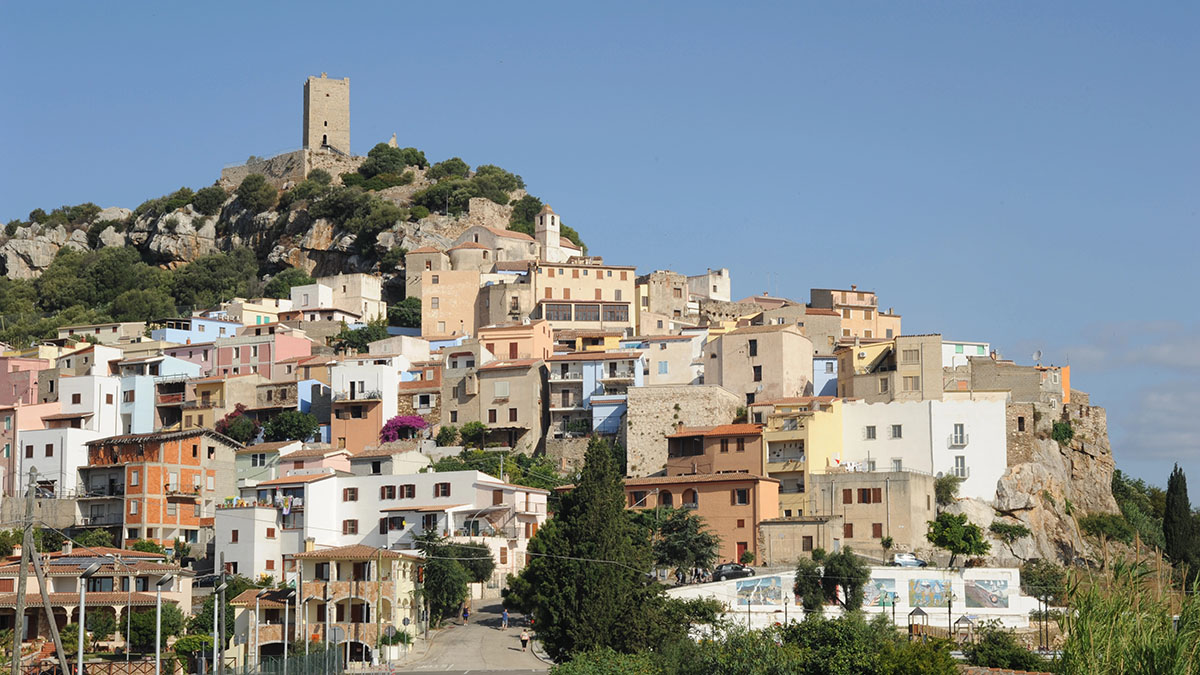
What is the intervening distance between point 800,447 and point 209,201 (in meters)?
74.1

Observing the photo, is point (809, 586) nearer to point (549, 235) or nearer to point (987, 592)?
point (987, 592)

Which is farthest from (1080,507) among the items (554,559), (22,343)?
(22,343)

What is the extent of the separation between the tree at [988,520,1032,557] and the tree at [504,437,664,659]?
2100 centimetres

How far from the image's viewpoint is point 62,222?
437 ft

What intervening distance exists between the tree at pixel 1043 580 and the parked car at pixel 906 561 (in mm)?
4116

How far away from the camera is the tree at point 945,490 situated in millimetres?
67000

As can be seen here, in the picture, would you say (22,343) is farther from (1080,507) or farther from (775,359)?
(1080,507)

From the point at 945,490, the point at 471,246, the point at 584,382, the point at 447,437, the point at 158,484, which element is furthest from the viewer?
the point at 471,246

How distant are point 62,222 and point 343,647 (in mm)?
89007

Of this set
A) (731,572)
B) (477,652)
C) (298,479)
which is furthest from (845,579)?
(298,479)

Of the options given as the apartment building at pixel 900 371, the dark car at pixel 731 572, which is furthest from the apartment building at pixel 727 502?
the apartment building at pixel 900 371

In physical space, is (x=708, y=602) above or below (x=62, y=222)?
below

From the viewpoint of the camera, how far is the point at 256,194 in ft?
407

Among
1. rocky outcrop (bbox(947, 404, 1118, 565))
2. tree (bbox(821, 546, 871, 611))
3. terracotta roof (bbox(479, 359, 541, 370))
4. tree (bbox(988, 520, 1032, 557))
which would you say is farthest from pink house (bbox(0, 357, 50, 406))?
tree (bbox(988, 520, 1032, 557))
